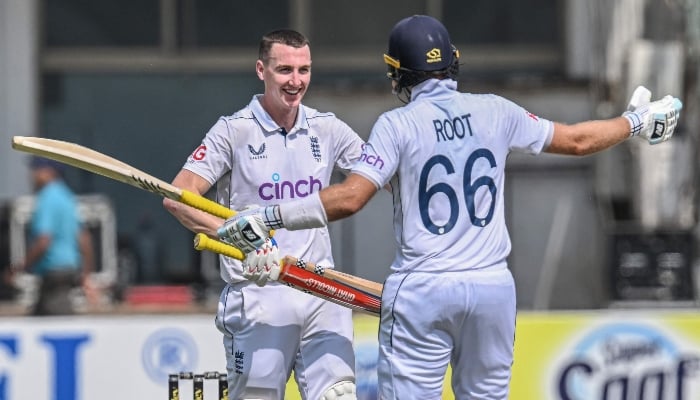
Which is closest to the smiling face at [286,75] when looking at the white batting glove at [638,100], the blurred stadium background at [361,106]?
the white batting glove at [638,100]

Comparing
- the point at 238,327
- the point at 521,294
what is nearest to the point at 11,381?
the point at 238,327

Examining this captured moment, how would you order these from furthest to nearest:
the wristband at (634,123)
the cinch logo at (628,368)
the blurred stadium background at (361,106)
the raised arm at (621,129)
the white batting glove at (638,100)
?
the blurred stadium background at (361,106) → the cinch logo at (628,368) → the white batting glove at (638,100) → the wristband at (634,123) → the raised arm at (621,129)

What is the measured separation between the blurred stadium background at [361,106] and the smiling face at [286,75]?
223 inches

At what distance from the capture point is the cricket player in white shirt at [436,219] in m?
4.93

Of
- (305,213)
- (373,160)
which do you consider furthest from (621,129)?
(305,213)

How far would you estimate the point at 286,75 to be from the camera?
575 centimetres

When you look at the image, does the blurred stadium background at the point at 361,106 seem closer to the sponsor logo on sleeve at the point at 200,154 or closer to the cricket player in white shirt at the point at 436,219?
the sponsor logo on sleeve at the point at 200,154

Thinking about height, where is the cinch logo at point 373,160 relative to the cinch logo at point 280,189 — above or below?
above

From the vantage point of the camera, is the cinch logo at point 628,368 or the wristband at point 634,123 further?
the cinch logo at point 628,368

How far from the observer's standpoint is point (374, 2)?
49.3ft

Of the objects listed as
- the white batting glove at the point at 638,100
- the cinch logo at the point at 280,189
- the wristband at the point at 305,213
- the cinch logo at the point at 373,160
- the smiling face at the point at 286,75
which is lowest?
the wristband at the point at 305,213

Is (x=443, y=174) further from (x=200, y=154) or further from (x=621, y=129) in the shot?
(x=200, y=154)

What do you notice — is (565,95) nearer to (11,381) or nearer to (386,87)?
(386,87)

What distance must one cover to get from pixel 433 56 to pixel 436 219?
55 centimetres
